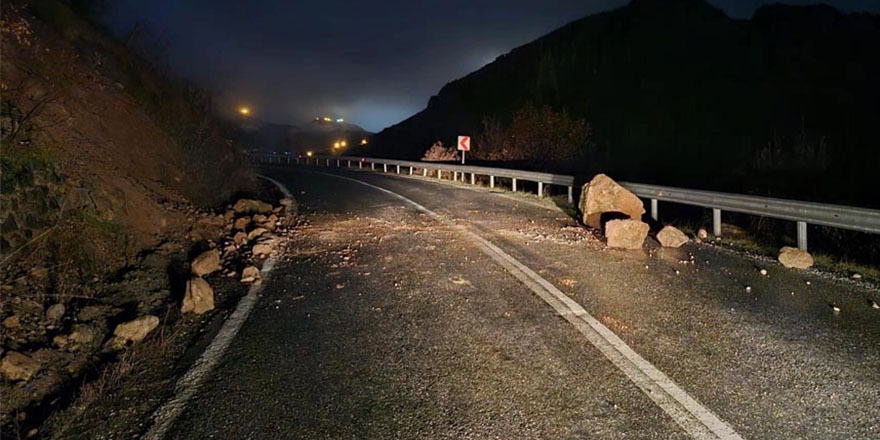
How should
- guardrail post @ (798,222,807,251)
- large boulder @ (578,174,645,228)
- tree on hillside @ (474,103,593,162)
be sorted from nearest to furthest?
guardrail post @ (798,222,807,251), large boulder @ (578,174,645,228), tree on hillside @ (474,103,593,162)

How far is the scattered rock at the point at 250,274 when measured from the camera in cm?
624

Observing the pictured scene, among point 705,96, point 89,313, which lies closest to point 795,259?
point 89,313

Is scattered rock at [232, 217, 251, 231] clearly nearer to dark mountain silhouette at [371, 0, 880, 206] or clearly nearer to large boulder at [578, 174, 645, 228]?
large boulder at [578, 174, 645, 228]

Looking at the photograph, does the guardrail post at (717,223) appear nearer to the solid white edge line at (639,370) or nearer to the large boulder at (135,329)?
the solid white edge line at (639,370)

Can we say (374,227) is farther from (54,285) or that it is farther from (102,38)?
(102,38)

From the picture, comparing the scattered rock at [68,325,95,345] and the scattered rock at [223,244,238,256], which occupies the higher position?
the scattered rock at [223,244,238,256]

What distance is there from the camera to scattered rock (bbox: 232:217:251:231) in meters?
9.21

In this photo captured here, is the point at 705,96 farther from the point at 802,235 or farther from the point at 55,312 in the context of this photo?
the point at 55,312

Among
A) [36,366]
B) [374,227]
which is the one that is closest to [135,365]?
[36,366]

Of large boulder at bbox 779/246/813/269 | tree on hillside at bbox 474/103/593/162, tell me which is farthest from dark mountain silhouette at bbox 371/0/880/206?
large boulder at bbox 779/246/813/269

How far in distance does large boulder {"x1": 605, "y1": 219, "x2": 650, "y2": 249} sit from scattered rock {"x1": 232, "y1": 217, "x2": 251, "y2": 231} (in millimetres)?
6818

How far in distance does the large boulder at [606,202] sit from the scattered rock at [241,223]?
695 cm

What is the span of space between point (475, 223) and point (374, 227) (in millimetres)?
2190

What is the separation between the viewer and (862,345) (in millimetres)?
4242
